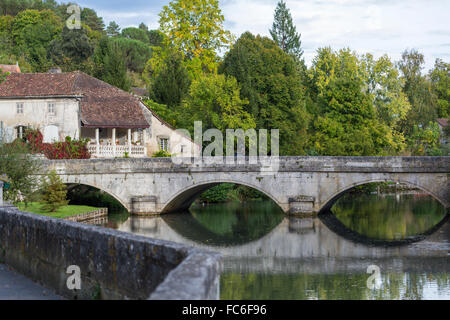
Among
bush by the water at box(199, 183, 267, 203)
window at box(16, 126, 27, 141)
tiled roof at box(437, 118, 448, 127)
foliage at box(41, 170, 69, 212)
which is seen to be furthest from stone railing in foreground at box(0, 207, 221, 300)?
tiled roof at box(437, 118, 448, 127)

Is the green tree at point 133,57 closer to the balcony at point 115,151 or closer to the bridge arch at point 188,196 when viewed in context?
the balcony at point 115,151

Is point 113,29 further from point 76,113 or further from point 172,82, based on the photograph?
point 76,113

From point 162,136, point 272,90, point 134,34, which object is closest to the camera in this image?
point 162,136

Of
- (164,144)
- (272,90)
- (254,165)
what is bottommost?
(254,165)

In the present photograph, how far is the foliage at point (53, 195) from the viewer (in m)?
28.7

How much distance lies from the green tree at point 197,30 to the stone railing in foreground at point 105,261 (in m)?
36.0

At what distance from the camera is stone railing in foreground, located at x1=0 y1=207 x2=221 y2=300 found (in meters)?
6.47

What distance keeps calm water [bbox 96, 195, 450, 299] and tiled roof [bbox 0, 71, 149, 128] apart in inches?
284

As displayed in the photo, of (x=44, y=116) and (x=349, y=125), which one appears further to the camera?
(x=349, y=125)

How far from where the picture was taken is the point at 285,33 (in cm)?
6278

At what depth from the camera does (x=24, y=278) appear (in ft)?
38.5

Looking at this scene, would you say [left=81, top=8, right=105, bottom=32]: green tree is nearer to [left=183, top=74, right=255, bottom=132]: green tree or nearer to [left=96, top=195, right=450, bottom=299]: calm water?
[left=183, top=74, right=255, bottom=132]: green tree

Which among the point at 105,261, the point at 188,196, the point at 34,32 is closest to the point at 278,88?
the point at 188,196

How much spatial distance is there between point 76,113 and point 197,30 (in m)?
14.4
